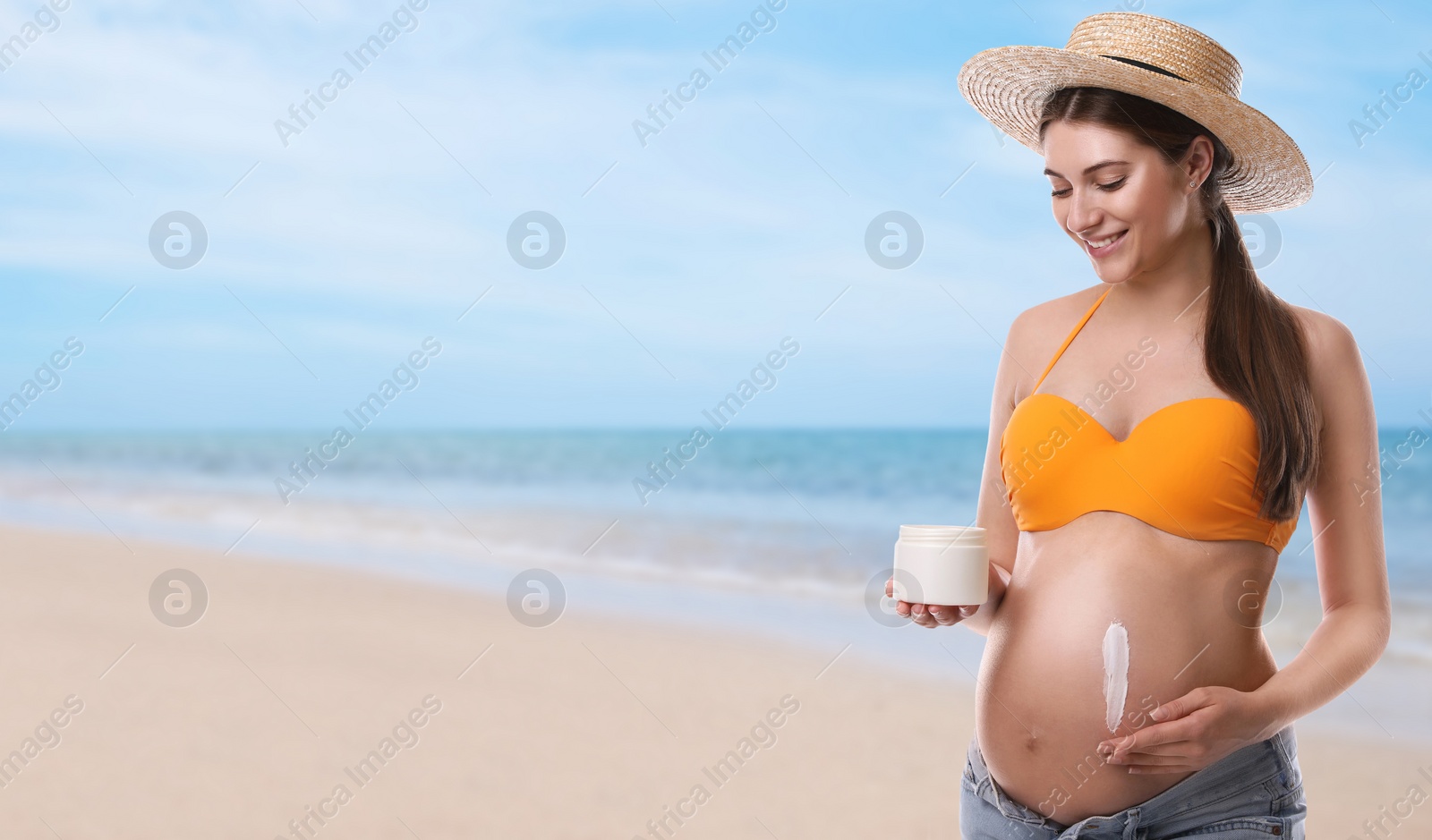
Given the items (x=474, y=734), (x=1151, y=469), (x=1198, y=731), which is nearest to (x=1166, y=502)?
(x=1151, y=469)

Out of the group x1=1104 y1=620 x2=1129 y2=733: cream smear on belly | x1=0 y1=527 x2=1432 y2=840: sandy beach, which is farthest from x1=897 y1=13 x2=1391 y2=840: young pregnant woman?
x1=0 y1=527 x2=1432 y2=840: sandy beach

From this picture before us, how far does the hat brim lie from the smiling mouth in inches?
8.8

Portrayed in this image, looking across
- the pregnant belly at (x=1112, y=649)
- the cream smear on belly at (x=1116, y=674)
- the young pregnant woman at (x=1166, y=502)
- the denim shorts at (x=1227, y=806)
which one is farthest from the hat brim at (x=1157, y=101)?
the denim shorts at (x=1227, y=806)

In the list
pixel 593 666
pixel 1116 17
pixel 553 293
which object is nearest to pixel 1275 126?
pixel 1116 17

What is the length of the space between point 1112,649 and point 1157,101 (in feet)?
2.82

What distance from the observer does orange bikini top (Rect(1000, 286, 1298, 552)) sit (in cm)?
159

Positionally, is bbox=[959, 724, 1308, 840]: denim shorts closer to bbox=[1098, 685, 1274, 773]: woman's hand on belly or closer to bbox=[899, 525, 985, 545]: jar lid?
bbox=[1098, 685, 1274, 773]: woman's hand on belly

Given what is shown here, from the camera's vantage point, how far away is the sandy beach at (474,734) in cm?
399

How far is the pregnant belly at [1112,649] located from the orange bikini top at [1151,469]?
0.10 feet

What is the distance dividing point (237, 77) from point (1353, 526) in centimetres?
1519

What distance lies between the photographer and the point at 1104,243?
65.2 inches

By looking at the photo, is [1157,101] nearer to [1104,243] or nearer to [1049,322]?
[1104,243]

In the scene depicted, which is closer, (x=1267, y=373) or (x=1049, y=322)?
(x=1267, y=373)

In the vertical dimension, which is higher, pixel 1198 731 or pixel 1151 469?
pixel 1151 469
